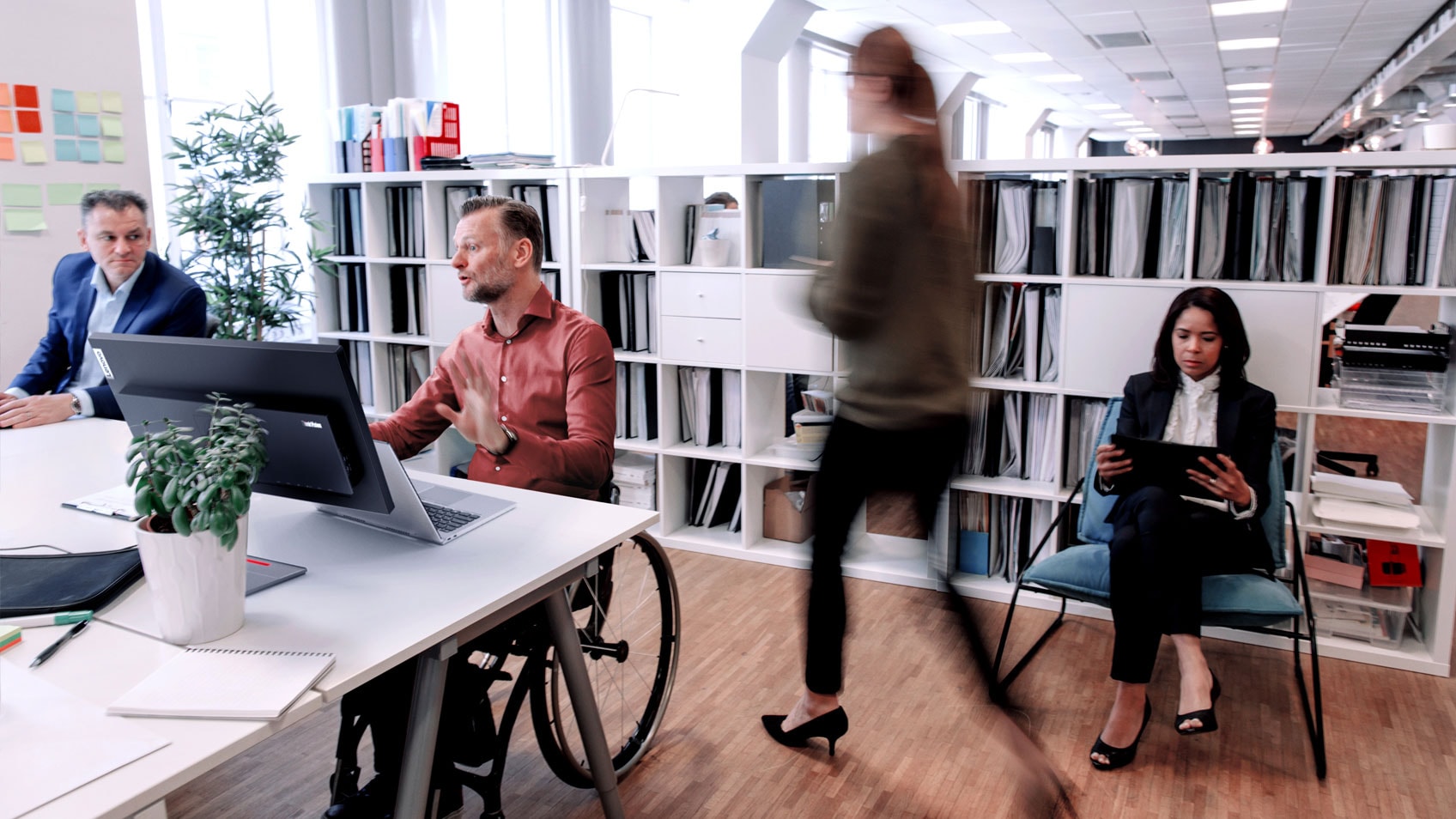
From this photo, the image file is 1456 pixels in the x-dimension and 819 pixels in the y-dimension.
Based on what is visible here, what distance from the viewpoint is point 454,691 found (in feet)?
6.59

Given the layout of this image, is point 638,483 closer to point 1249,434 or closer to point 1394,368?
point 1249,434

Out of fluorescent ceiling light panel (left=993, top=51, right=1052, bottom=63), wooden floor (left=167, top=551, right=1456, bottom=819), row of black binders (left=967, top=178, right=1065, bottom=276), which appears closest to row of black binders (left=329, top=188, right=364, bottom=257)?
wooden floor (left=167, top=551, right=1456, bottom=819)

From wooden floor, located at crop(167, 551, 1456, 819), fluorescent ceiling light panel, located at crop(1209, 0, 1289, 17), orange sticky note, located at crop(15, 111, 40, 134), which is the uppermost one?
fluorescent ceiling light panel, located at crop(1209, 0, 1289, 17)

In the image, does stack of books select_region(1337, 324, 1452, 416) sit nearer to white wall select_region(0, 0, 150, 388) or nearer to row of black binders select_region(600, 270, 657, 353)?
row of black binders select_region(600, 270, 657, 353)

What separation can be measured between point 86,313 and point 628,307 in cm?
193

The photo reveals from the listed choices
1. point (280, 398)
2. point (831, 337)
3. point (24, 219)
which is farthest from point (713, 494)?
point (24, 219)

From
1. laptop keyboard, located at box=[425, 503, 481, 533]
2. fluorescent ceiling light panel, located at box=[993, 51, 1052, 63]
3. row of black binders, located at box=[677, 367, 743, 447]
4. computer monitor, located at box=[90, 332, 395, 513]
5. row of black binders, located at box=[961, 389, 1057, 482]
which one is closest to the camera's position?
computer monitor, located at box=[90, 332, 395, 513]

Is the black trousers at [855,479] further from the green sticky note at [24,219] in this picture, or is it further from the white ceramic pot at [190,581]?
the green sticky note at [24,219]

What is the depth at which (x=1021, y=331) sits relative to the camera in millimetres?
3553

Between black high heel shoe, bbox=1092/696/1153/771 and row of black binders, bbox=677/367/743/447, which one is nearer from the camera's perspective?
black high heel shoe, bbox=1092/696/1153/771

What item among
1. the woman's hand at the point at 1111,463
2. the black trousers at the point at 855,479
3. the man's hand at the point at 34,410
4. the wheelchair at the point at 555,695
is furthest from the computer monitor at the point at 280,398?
the woman's hand at the point at 1111,463

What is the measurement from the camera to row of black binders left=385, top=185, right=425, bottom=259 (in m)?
4.58

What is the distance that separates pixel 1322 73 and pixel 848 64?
43.4 feet

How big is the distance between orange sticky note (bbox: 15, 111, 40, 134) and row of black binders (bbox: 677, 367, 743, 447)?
8.45 feet
